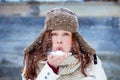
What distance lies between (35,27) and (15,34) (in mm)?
309

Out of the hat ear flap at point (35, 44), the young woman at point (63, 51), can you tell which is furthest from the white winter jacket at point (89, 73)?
the hat ear flap at point (35, 44)

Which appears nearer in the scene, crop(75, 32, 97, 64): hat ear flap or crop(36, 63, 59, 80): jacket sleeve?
crop(36, 63, 59, 80): jacket sleeve

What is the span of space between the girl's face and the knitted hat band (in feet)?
0.06

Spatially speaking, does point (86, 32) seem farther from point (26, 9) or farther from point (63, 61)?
point (63, 61)

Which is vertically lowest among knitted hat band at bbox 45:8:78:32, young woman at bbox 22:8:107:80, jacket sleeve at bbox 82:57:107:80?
jacket sleeve at bbox 82:57:107:80

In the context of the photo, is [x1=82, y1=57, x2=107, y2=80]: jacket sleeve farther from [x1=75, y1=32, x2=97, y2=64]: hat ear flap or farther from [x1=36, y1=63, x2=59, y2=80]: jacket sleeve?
[x1=36, y1=63, x2=59, y2=80]: jacket sleeve

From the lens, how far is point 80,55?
197cm

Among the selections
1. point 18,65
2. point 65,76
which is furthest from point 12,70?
point 65,76

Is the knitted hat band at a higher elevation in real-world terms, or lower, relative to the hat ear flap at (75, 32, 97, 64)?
higher

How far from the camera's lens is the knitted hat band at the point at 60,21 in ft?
6.46

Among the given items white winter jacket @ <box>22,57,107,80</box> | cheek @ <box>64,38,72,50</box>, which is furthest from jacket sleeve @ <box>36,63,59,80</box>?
cheek @ <box>64,38,72,50</box>

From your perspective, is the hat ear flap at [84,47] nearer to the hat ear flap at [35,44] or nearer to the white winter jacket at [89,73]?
the white winter jacket at [89,73]

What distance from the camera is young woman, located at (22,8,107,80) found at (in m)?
1.93

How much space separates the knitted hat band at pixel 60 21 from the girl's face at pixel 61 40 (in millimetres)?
19
